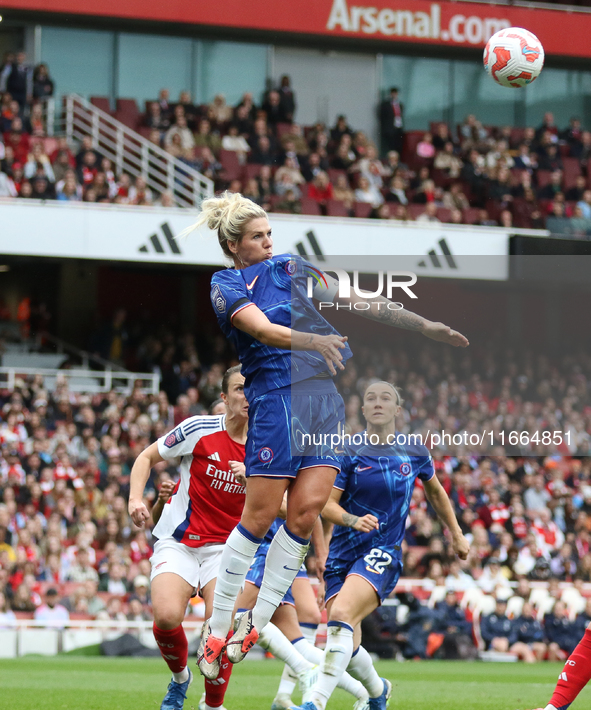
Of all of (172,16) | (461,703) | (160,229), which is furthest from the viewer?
(172,16)

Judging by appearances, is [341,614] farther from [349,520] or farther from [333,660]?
[349,520]

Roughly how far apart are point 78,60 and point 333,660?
→ 21.0m

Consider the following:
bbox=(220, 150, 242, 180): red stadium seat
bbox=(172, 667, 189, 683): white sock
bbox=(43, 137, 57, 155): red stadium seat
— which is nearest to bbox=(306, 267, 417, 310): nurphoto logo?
bbox=(172, 667, 189, 683): white sock

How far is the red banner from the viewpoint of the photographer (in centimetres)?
2503

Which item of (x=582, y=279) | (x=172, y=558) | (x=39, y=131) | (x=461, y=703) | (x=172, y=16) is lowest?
(x=461, y=703)

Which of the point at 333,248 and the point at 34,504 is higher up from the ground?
the point at 333,248

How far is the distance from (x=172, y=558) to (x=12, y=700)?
8.89 feet

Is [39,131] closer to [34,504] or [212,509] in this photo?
[34,504]

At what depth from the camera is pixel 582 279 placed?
516 inches

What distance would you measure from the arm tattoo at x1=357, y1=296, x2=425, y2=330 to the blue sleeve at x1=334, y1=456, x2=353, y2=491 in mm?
1603

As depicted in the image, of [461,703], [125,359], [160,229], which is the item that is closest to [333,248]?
[160,229]

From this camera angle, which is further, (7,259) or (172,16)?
(172,16)

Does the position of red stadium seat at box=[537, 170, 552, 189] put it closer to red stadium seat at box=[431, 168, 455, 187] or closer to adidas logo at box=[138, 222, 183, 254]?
red stadium seat at box=[431, 168, 455, 187]

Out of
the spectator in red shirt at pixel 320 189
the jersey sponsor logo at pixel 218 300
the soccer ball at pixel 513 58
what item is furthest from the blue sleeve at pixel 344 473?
the spectator in red shirt at pixel 320 189
